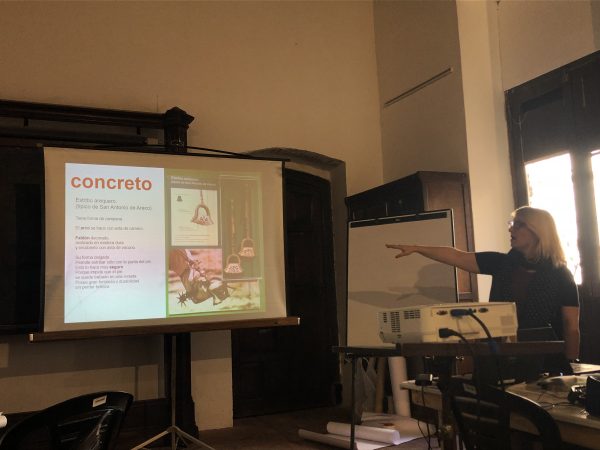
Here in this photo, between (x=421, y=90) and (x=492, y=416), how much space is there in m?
3.80

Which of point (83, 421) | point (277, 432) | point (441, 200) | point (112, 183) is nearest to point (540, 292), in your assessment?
point (441, 200)

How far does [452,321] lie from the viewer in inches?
75.1

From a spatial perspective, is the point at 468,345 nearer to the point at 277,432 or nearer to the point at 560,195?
the point at 560,195

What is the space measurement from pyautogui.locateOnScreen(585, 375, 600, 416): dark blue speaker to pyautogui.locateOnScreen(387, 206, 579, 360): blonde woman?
1.06 metres

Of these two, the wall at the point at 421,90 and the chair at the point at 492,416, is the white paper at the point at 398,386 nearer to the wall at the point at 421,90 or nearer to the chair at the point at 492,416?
the wall at the point at 421,90

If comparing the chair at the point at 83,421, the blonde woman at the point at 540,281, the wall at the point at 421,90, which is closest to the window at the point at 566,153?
the wall at the point at 421,90

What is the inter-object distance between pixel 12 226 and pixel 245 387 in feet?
7.46

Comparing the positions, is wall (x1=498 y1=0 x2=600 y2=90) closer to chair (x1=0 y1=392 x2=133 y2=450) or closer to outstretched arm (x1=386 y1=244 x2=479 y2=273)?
outstretched arm (x1=386 y1=244 x2=479 y2=273)

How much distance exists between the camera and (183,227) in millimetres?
3760

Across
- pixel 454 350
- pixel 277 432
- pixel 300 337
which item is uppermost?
pixel 454 350

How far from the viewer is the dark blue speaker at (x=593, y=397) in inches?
62.8

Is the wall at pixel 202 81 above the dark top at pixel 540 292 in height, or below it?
above

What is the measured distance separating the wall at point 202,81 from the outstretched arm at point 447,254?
2043 mm

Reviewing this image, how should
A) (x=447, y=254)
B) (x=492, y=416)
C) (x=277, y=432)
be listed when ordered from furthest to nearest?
(x=277, y=432) < (x=447, y=254) < (x=492, y=416)
